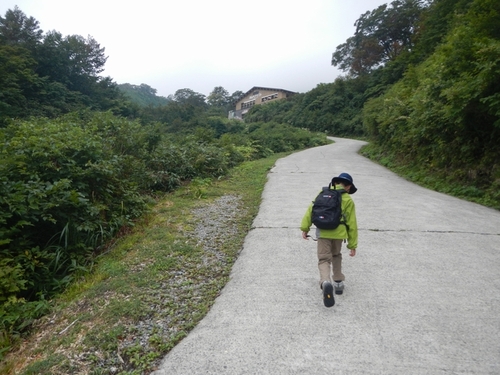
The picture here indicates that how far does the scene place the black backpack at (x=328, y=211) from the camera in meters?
3.26

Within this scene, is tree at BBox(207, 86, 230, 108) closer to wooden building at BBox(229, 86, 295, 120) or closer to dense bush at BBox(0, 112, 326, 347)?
wooden building at BBox(229, 86, 295, 120)

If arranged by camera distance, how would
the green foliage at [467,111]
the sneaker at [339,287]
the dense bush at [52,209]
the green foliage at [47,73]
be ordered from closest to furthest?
the sneaker at [339,287]
the dense bush at [52,209]
the green foliage at [467,111]
the green foliage at [47,73]

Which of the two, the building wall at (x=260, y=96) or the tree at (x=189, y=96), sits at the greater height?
the tree at (x=189, y=96)

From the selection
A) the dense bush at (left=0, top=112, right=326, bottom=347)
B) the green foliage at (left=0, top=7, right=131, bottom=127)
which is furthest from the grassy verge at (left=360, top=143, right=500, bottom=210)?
the green foliage at (left=0, top=7, right=131, bottom=127)

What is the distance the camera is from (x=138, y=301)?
11.0 ft

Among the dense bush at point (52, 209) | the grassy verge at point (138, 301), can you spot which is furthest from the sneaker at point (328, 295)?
the dense bush at point (52, 209)

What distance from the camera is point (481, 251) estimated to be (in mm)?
4559

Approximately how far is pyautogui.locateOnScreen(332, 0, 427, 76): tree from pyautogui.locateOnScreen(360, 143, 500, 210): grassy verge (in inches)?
1170

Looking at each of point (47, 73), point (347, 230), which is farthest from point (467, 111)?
point (47, 73)

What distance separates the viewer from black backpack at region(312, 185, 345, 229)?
10.7ft

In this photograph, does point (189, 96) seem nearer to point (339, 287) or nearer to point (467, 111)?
point (467, 111)

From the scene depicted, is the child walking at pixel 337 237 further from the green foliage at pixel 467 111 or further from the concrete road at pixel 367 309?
the green foliage at pixel 467 111

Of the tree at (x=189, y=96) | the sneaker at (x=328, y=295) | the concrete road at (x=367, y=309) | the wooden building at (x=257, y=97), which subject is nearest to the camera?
the concrete road at (x=367, y=309)

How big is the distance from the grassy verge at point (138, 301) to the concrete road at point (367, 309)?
A: 0.25 m
